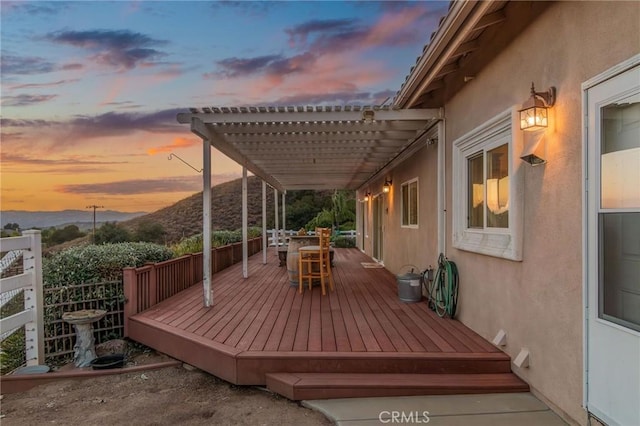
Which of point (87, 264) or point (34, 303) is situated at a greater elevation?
point (87, 264)

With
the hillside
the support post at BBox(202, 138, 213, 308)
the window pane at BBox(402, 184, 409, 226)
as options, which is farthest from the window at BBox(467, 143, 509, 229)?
the hillside

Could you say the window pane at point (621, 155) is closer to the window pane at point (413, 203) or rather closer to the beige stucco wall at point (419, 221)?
the beige stucco wall at point (419, 221)

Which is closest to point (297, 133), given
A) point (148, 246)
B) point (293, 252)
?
point (293, 252)

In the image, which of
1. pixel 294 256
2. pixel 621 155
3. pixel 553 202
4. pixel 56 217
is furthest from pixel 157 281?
pixel 56 217

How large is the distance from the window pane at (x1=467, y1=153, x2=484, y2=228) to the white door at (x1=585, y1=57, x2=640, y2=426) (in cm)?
173

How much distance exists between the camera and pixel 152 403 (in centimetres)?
308

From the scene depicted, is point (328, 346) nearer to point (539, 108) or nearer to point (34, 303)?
point (539, 108)

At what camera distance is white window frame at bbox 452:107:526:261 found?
295cm

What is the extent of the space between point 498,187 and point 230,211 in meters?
26.7

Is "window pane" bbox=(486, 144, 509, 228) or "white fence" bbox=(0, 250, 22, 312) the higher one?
"window pane" bbox=(486, 144, 509, 228)

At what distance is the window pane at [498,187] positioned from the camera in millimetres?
3373

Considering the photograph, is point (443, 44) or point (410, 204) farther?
point (410, 204)

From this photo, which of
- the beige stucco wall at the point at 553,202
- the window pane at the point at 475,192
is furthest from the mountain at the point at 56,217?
the beige stucco wall at the point at 553,202

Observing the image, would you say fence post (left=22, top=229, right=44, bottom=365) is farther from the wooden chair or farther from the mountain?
the mountain
